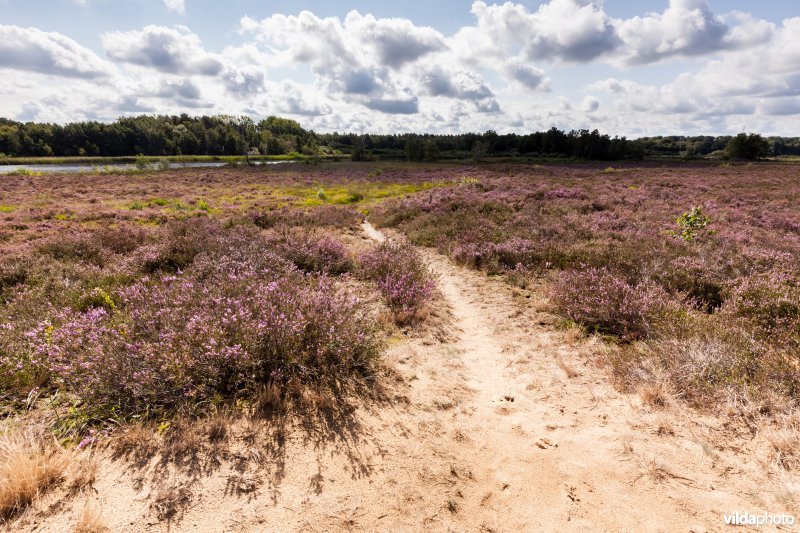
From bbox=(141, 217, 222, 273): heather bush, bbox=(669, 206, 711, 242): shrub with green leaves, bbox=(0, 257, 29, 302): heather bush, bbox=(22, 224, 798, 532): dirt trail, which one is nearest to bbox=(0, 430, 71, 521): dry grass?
bbox=(22, 224, 798, 532): dirt trail

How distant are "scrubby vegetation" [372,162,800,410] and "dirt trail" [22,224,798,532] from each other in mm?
1029

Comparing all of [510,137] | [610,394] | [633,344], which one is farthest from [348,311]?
[510,137]

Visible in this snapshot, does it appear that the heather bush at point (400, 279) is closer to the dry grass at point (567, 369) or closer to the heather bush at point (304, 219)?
the dry grass at point (567, 369)

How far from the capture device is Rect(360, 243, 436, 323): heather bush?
791 centimetres

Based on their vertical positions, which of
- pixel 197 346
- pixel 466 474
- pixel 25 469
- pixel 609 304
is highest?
pixel 197 346

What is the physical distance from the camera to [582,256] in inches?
412

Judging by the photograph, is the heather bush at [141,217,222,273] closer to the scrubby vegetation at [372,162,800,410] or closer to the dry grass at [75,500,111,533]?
the dry grass at [75,500,111,533]

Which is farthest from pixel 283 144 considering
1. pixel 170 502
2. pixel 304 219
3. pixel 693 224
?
pixel 170 502

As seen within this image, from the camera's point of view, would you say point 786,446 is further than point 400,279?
No

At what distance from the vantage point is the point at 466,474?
12.5 feet

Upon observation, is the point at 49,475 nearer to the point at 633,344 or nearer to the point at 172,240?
the point at 633,344

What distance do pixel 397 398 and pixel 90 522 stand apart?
3.41 m

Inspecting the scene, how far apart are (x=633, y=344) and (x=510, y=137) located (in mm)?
105508

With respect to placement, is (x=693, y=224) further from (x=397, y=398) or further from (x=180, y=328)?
(x=180, y=328)
